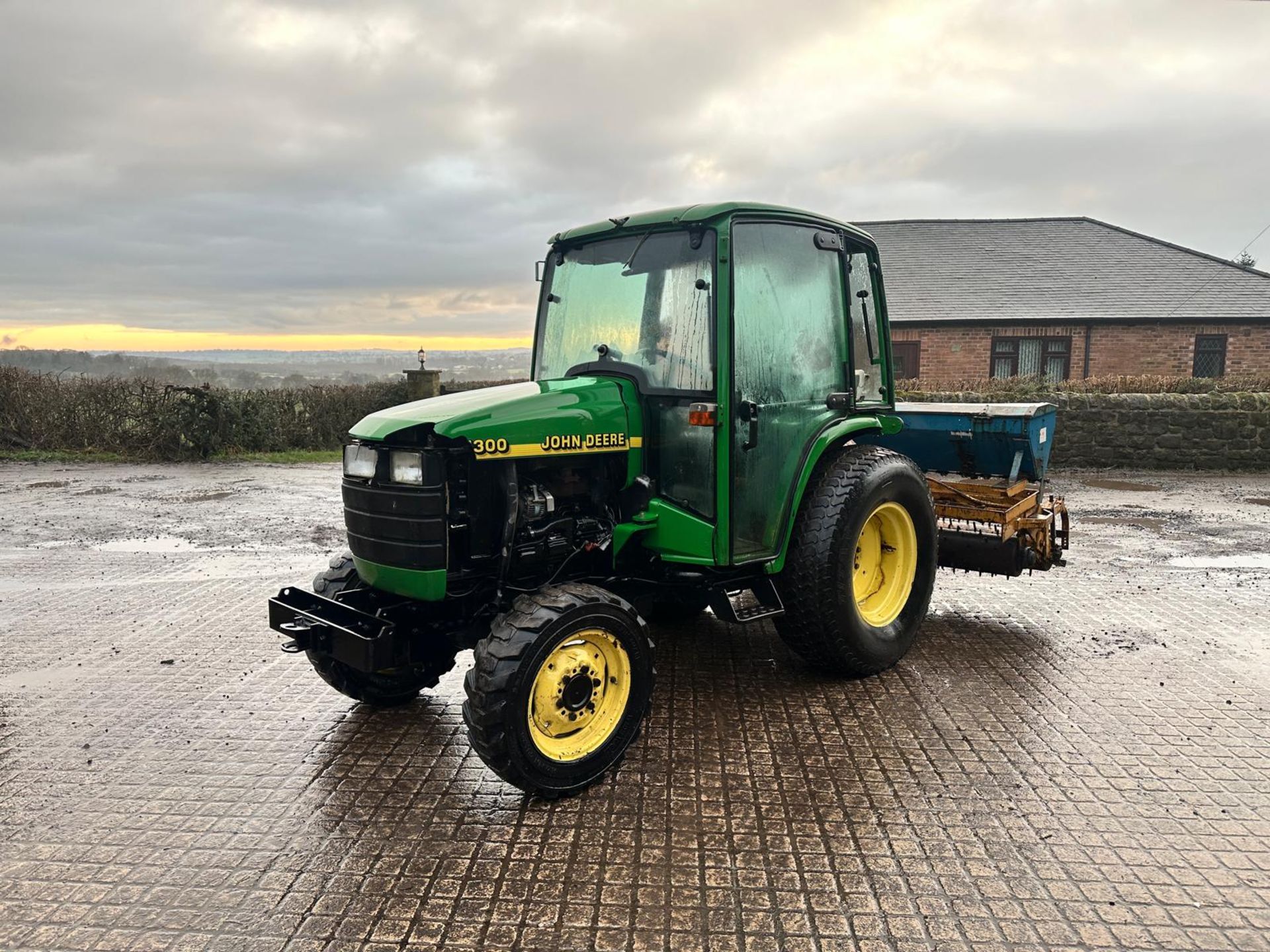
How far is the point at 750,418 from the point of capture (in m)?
3.99

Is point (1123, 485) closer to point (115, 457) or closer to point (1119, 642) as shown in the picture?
point (1119, 642)

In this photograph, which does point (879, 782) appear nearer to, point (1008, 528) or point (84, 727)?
point (1008, 528)

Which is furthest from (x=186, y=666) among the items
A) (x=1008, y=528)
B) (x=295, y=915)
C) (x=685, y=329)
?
(x=1008, y=528)

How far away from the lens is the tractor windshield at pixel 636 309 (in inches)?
156

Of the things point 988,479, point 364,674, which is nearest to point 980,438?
point 988,479

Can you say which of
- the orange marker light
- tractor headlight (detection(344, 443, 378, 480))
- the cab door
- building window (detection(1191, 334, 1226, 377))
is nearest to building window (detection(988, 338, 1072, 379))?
building window (detection(1191, 334, 1226, 377))

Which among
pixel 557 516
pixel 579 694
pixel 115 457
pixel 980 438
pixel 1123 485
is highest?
pixel 980 438

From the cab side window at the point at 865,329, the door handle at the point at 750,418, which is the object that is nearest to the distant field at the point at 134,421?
the cab side window at the point at 865,329

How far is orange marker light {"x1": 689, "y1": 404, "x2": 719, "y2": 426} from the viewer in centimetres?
384

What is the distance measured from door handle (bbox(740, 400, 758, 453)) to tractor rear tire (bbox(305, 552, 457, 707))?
1.64m

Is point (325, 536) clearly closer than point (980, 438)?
No

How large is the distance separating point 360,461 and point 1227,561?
24.7 ft

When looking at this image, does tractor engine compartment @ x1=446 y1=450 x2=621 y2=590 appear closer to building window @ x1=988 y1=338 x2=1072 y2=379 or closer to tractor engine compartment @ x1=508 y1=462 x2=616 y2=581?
tractor engine compartment @ x1=508 y1=462 x2=616 y2=581

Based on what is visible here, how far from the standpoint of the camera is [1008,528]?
18.5ft
